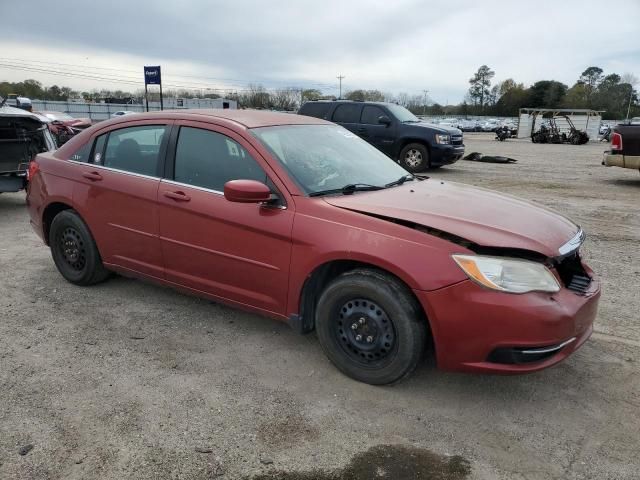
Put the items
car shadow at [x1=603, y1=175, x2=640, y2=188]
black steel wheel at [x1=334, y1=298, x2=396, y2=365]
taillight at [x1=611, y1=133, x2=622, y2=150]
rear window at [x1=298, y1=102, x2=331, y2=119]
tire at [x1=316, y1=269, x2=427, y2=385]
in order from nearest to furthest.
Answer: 1. tire at [x1=316, y1=269, x2=427, y2=385]
2. black steel wheel at [x1=334, y1=298, x2=396, y2=365]
3. taillight at [x1=611, y1=133, x2=622, y2=150]
4. car shadow at [x1=603, y1=175, x2=640, y2=188]
5. rear window at [x1=298, y1=102, x2=331, y2=119]

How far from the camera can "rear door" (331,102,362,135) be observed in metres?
13.4

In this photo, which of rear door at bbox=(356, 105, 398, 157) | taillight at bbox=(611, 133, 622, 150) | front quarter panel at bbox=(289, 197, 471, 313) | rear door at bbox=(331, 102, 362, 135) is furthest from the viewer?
rear door at bbox=(331, 102, 362, 135)

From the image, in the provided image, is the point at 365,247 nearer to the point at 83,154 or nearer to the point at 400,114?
the point at 83,154

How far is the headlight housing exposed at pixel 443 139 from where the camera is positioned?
1295 centimetres

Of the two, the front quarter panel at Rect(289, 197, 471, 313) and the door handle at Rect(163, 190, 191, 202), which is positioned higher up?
the door handle at Rect(163, 190, 191, 202)

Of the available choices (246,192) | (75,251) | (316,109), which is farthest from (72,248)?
(316,109)

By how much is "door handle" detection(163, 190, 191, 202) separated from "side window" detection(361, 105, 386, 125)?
10203mm

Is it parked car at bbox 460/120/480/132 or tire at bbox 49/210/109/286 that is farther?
parked car at bbox 460/120/480/132

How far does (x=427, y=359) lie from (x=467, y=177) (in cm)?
1034

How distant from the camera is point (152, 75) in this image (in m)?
17.9

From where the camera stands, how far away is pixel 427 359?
359cm

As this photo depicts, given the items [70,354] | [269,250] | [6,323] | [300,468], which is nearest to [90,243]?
[6,323]

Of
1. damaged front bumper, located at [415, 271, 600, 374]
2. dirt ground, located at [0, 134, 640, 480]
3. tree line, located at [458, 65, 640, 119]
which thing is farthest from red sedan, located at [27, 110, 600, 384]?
tree line, located at [458, 65, 640, 119]

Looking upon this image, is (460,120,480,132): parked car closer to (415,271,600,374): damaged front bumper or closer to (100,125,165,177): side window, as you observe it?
(100,125,165,177): side window
